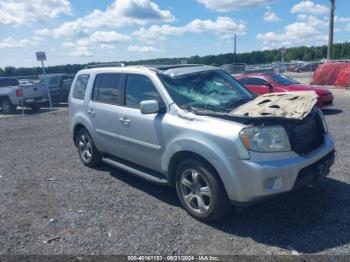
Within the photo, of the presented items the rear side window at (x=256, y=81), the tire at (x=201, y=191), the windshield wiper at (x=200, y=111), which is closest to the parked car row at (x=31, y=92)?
the rear side window at (x=256, y=81)

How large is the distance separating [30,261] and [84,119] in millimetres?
3054

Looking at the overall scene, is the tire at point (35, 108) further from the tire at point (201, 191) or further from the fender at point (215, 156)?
the fender at point (215, 156)

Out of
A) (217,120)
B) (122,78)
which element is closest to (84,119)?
(122,78)

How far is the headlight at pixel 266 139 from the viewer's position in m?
3.47

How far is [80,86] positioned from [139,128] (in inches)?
88.2

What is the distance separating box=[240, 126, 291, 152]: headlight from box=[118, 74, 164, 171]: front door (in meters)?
1.25

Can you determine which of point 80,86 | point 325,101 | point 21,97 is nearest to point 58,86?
point 21,97

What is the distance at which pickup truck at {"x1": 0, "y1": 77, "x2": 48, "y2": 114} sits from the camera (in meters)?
16.8

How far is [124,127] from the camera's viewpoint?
4980 millimetres

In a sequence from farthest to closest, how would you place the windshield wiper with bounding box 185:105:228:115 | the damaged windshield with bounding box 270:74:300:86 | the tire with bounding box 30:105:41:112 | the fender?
the tire with bounding box 30:105:41:112 → the damaged windshield with bounding box 270:74:300:86 → the windshield wiper with bounding box 185:105:228:115 → the fender

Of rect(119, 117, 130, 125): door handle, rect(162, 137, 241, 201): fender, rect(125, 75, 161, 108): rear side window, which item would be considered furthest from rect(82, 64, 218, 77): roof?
rect(162, 137, 241, 201): fender

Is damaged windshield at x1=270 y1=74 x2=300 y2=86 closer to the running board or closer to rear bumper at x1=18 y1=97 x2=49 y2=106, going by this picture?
the running board

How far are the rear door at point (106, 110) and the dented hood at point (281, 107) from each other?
1.98 meters

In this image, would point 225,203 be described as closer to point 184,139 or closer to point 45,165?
point 184,139
